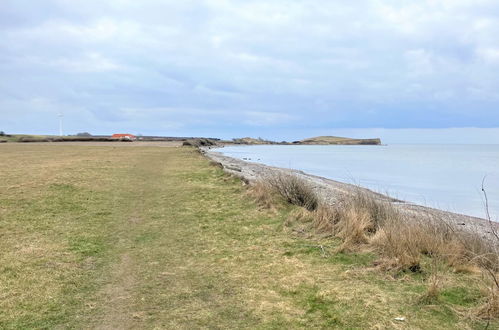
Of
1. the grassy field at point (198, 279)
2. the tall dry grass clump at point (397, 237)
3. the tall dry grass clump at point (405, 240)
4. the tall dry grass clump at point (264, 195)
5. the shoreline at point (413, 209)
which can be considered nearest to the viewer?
the grassy field at point (198, 279)

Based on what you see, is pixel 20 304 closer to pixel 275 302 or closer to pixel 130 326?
pixel 130 326

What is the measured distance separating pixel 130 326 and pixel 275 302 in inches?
71.6

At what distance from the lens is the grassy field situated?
15.8 ft

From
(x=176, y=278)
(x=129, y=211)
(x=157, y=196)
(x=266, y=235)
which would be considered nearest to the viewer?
(x=176, y=278)

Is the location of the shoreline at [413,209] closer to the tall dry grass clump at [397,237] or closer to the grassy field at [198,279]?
the tall dry grass clump at [397,237]

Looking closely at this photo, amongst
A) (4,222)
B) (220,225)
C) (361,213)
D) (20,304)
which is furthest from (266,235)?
(4,222)

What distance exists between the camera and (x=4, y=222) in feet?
32.2

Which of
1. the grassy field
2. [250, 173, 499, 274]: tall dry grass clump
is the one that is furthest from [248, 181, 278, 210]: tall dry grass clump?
[250, 173, 499, 274]: tall dry grass clump

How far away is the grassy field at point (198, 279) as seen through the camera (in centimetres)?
483

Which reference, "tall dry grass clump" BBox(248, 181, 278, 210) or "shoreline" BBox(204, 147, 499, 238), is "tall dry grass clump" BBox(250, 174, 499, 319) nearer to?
"shoreline" BBox(204, 147, 499, 238)

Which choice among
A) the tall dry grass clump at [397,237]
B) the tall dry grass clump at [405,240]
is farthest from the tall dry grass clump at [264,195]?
the tall dry grass clump at [397,237]

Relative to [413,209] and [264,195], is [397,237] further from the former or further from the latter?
[413,209]

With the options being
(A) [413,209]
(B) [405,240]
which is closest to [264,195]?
(A) [413,209]

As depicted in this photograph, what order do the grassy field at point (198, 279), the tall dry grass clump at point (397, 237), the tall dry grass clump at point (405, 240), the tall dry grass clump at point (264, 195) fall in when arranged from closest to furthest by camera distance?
1. the grassy field at point (198, 279)
2. the tall dry grass clump at point (405, 240)
3. the tall dry grass clump at point (397, 237)
4. the tall dry grass clump at point (264, 195)
